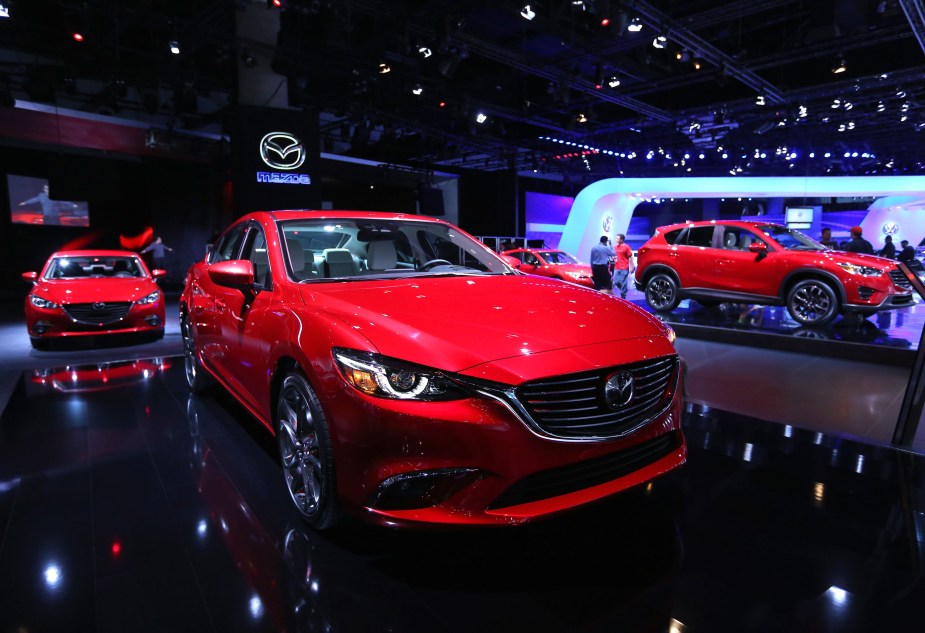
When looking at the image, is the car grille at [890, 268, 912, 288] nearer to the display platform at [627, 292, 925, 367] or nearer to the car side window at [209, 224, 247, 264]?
the display platform at [627, 292, 925, 367]

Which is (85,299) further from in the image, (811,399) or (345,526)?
(811,399)

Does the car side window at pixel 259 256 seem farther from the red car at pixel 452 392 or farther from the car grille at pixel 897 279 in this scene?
the car grille at pixel 897 279

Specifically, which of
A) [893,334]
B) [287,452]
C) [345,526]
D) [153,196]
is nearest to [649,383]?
[345,526]

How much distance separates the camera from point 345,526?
237cm

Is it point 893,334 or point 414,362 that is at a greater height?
point 414,362

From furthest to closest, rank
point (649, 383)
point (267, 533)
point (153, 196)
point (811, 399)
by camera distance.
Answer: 1. point (153, 196)
2. point (811, 399)
3. point (267, 533)
4. point (649, 383)

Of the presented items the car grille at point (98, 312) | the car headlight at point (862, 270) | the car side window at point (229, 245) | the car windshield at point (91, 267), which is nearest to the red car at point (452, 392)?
the car side window at point (229, 245)

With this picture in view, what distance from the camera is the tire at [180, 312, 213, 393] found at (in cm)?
434

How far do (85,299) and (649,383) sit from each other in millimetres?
6721

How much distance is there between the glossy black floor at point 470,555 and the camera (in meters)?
1.82

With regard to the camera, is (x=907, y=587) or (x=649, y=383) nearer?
(x=907, y=587)

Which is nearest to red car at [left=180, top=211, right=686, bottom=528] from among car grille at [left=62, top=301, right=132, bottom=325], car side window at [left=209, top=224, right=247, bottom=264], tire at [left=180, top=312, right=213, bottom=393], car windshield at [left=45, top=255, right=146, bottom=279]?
car side window at [left=209, top=224, right=247, bottom=264]

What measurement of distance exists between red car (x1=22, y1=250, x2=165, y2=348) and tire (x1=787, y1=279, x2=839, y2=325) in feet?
28.3

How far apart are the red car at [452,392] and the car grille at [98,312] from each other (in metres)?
4.72
